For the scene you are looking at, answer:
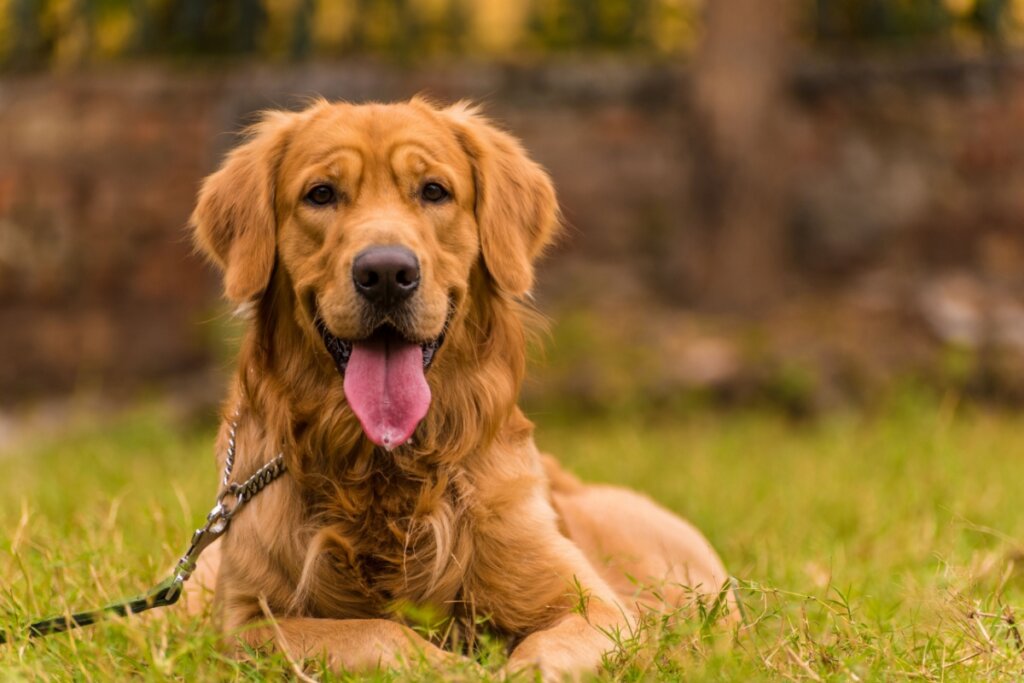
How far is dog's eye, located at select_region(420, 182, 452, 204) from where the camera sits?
3.51 meters

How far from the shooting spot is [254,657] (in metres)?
2.85

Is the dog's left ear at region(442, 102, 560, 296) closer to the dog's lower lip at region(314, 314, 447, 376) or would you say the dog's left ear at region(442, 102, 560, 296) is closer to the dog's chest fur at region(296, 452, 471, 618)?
the dog's lower lip at region(314, 314, 447, 376)

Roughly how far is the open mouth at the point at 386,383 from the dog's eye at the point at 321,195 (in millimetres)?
344

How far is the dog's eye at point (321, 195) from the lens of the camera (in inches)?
137

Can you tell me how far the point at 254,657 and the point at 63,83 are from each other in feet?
23.6

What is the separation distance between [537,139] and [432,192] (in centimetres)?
551

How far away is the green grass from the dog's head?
0.82 meters

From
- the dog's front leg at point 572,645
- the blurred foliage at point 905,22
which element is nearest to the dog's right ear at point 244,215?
the dog's front leg at point 572,645

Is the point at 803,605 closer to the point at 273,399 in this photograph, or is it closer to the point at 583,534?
the point at 583,534

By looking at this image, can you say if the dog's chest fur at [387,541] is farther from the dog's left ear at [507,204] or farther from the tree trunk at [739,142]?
the tree trunk at [739,142]

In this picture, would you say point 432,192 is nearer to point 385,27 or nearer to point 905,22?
point 385,27

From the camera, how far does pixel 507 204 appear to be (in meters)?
3.74

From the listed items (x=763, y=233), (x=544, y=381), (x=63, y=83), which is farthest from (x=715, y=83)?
(x=63, y=83)

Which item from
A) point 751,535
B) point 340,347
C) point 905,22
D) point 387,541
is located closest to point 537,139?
point 905,22
